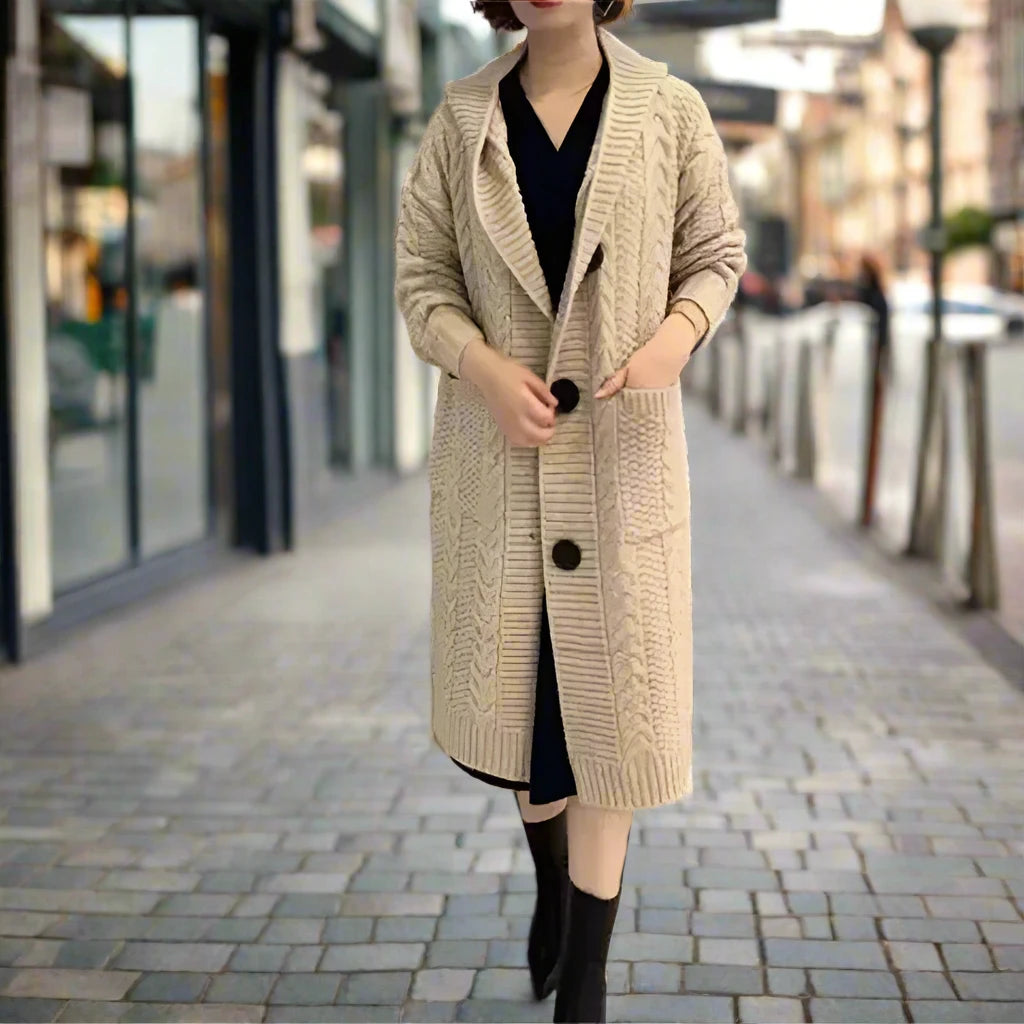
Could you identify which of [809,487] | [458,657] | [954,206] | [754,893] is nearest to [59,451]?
[754,893]

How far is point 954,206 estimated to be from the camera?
74812 millimetres

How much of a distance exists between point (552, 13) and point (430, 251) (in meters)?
0.42

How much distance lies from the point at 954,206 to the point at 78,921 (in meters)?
75.2

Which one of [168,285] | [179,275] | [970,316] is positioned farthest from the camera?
[970,316]

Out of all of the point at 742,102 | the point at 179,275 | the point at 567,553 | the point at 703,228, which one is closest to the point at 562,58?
the point at 703,228

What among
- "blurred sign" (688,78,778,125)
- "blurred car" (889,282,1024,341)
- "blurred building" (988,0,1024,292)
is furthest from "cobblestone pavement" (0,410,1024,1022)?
"blurred building" (988,0,1024,292)

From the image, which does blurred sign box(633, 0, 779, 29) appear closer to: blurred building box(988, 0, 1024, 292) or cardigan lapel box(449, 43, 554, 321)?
cardigan lapel box(449, 43, 554, 321)

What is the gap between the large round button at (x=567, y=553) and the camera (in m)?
2.64

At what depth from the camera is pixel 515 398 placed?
257 centimetres

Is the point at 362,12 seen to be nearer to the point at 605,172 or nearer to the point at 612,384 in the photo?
the point at 605,172

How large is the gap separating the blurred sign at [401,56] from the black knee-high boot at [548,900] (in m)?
9.08

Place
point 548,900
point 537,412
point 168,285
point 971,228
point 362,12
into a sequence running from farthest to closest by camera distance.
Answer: point 971,228
point 362,12
point 168,285
point 548,900
point 537,412

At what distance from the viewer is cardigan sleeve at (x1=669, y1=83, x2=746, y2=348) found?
106 inches

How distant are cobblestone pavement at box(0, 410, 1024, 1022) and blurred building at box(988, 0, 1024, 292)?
58.2 meters
